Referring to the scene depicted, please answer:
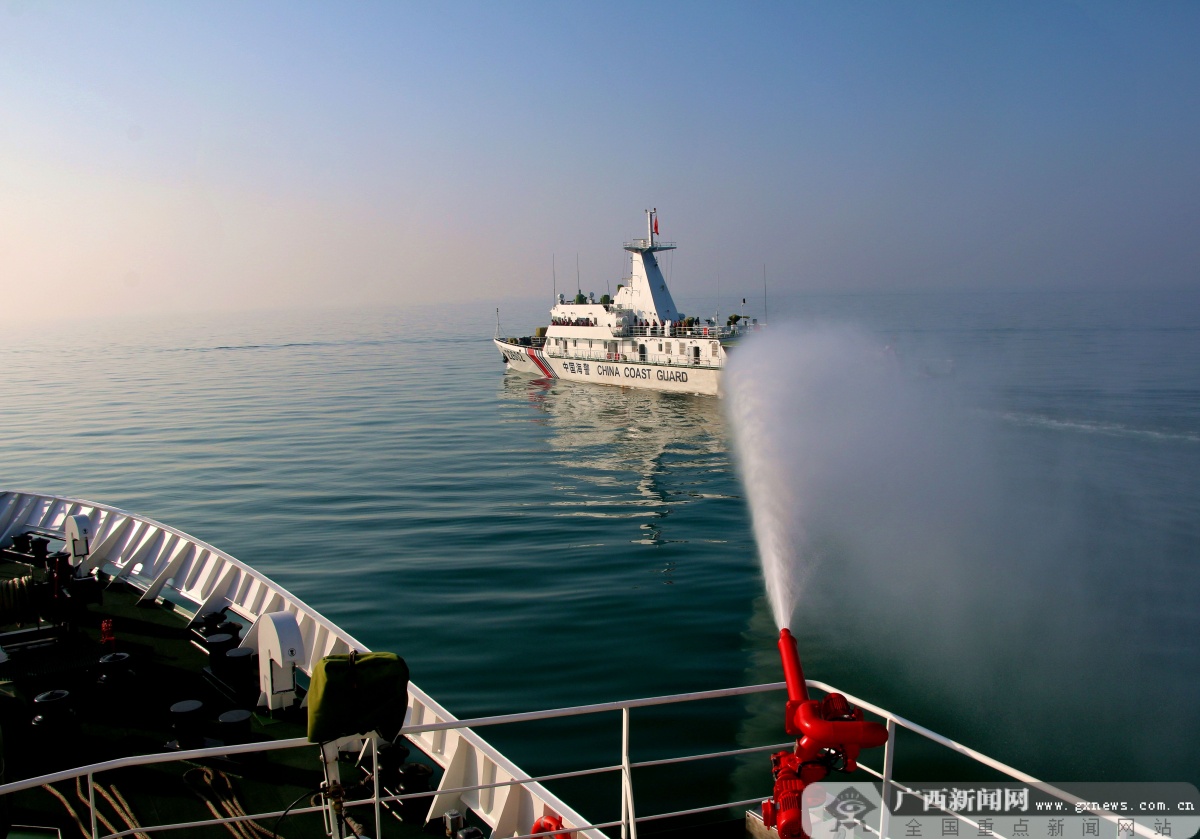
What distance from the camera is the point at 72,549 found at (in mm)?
14172

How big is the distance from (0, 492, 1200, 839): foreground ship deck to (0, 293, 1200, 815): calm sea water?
5.75 feet

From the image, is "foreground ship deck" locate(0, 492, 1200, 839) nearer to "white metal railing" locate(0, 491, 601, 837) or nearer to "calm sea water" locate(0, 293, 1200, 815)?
"white metal railing" locate(0, 491, 601, 837)

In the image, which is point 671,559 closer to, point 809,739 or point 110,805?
point 110,805

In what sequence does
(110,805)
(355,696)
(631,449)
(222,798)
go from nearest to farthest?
(355,696) → (110,805) → (222,798) → (631,449)

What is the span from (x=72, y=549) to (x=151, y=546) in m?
1.21

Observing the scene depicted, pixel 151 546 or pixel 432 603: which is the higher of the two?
pixel 151 546

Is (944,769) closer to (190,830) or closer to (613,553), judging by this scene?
(190,830)

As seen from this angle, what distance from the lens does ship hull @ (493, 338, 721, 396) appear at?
56.1 meters

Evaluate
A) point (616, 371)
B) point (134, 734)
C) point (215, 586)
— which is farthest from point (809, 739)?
point (616, 371)

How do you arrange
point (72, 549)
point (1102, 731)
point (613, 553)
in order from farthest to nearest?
1. point (613, 553)
2. point (72, 549)
3. point (1102, 731)

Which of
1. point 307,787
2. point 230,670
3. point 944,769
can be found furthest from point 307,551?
point 944,769

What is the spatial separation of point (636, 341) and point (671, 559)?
41935 millimetres

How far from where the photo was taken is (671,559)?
21.4 m
